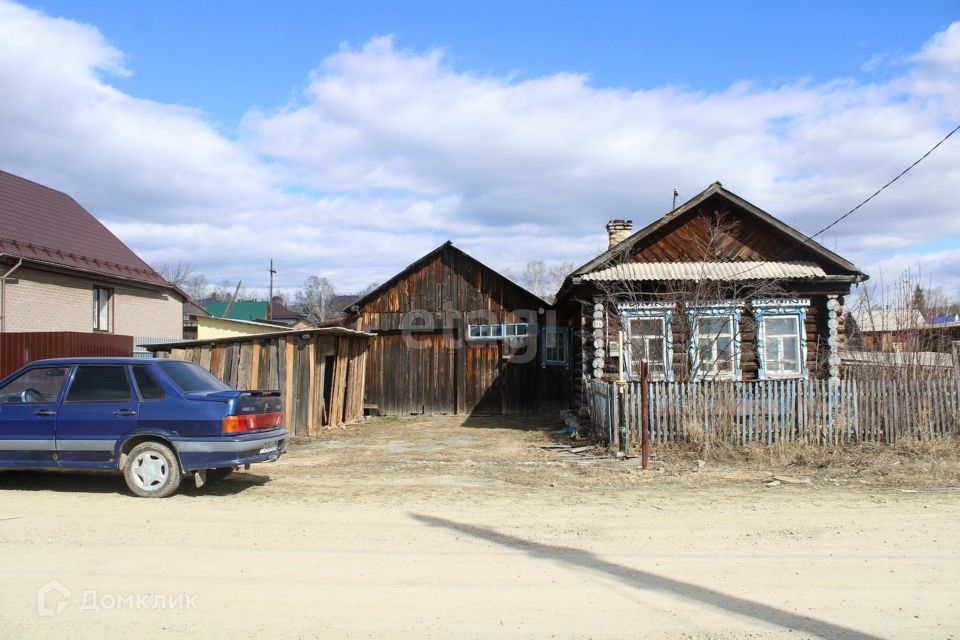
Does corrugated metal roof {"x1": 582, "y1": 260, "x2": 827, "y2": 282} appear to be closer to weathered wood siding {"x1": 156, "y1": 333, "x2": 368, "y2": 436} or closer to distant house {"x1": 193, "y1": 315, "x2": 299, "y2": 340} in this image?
weathered wood siding {"x1": 156, "y1": 333, "x2": 368, "y2": 436}

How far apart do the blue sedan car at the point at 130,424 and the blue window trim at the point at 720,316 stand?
9.65 metres

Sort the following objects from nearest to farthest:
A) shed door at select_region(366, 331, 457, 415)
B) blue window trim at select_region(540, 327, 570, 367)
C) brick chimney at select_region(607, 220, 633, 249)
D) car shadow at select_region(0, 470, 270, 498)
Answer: car shadow at select_region(0, 470, 270, 498), brick chimney at select_region(607, 220, 633, 249), blue window trim at select_region(540, 327, 570, 367), shed door at select_region(366, 331, 457, 415)

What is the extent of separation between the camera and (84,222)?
23531 millimetres

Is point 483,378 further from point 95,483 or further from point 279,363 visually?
point 95,483

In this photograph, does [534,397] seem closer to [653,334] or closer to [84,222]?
[653,334]

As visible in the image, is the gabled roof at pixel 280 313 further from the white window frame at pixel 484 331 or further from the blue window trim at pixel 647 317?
the blue window trim at pixel 647 317

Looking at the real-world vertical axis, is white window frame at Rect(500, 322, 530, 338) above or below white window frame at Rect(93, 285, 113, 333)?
below

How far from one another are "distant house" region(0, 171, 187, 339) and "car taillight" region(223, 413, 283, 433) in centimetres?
1306

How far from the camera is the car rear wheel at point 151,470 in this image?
26.7 ft

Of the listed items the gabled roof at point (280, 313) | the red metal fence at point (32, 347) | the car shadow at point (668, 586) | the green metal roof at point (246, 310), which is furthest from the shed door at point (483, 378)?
the gabled roof at point (280, 313)

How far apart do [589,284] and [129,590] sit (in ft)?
38.9

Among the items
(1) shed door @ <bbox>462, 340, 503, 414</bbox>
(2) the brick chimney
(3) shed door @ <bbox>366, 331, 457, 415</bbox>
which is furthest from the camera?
(3) shed door @ <bbox>366, 331, 457, 415</bbox>

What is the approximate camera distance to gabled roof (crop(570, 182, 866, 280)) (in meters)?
15.0

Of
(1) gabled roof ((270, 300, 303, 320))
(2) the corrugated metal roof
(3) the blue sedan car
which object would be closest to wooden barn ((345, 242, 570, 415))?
(2) the corrugated metal roof
